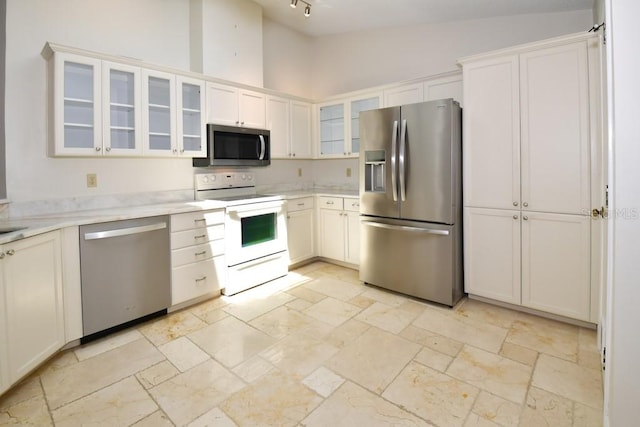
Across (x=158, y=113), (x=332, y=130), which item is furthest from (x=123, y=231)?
(x=332, y=130)

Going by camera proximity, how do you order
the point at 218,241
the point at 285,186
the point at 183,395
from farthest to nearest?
the point at 285,186, the point at 218,241, the point at 183,395

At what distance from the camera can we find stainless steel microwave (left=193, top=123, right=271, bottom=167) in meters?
3.39

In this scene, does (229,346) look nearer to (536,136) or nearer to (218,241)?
(218,241)

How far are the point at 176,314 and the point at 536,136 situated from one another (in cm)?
334

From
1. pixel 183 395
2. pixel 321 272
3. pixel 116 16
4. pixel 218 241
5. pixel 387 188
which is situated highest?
pixel 116 16

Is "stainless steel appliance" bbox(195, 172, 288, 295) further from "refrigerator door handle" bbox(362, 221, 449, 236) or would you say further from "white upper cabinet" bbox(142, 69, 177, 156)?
"refrigerator door handle" bbox(362, 221, 449, 236)

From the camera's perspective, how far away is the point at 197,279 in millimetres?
3062

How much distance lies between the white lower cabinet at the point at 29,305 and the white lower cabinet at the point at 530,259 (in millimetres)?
3196

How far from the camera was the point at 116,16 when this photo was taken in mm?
2996

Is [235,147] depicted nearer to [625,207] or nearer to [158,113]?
[158,113]

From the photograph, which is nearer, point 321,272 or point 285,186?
point 321,272

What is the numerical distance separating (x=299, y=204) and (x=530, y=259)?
2.44 meters

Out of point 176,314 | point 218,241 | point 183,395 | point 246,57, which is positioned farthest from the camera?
point 246,57

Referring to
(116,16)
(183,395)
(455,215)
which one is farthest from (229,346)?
(116,16)
